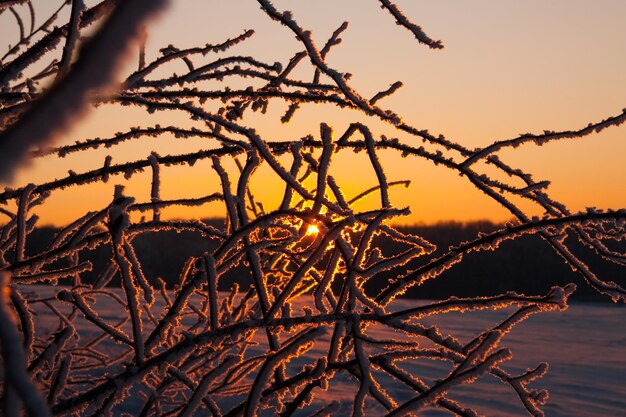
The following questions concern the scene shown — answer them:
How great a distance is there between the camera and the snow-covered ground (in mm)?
4402

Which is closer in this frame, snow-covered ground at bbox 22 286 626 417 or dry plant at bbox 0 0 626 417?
dry plant at bbox 0 0 626 417

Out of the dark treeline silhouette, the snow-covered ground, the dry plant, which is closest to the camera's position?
the dry plant

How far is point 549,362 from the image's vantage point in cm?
589

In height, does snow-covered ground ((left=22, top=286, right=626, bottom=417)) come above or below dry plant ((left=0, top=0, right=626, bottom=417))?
below

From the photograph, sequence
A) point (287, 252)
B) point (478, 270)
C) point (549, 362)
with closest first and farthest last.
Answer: point (287, 252) → point (549, 362) → point (478, 270)

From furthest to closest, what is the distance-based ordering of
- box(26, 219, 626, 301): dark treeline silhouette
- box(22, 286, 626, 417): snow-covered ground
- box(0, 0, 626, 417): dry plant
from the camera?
box(26, 219, 626, 301): dark treeline silhouette, box(22, 286, 626, 417): snow-covered ground, box(0, 0, 626, 417): dry plant

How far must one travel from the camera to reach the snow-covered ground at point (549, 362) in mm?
4402

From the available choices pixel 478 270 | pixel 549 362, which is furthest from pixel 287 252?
pixel 478 270

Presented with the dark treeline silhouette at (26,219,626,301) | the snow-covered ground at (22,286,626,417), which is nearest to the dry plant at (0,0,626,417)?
the snow-covered ground at (22,286,626,417)

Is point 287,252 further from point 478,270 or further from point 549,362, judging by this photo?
point 478,270

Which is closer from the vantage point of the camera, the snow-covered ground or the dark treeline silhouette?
the snow-covered ground

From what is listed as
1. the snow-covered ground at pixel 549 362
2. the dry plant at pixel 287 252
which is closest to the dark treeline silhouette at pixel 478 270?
the snow-covered ground at pixel 549 362

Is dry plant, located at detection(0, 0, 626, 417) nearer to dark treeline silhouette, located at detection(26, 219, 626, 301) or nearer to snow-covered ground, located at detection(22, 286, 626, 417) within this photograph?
snow-covered ground, located at detection(22, 286, 626, 417)

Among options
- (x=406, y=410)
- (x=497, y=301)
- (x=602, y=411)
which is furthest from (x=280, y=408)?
(x=602, y=411)
